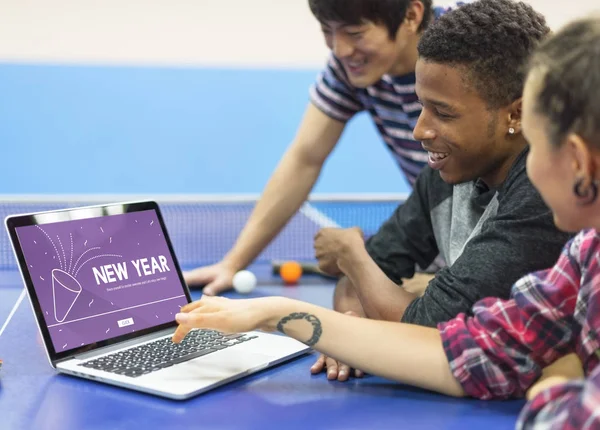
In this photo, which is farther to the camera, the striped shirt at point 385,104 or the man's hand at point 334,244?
the striped shirt at point 385,104

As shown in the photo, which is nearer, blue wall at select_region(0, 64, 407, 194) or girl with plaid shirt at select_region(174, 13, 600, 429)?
girl with plaid shirt at select_region(174, 13, 600, 429)

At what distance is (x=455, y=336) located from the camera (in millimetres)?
1261

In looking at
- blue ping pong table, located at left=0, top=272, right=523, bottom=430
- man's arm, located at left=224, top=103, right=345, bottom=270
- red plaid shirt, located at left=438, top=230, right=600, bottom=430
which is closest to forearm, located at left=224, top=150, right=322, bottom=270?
man's arm, located at left=224, top=103, right=345, bottom=270

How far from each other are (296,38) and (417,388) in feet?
13.2

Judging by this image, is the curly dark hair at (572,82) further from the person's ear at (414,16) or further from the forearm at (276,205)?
the forearm at (276,205)

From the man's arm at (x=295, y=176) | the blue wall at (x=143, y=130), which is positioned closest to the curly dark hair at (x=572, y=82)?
the man's arm at (x=295, y=176)

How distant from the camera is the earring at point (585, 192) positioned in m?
0.97

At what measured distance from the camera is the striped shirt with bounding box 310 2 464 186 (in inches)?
88.0

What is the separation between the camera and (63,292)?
1.45 metres

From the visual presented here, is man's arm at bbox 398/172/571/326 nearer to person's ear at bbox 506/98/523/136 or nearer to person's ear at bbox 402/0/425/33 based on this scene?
person's ear at bbox 506/98/523/136

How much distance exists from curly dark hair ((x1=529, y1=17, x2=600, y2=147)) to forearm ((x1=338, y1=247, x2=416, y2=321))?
681 millimetres

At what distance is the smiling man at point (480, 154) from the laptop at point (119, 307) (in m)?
0.19

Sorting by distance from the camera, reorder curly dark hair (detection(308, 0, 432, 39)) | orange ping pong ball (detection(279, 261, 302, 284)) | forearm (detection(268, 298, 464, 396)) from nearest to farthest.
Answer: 1. forearm (detection(268, 298, 464, 396))
2. curly dark hair (detection(308, 0, 432, 39))
3. orange ping pong ball (detection(279, 261, 302, 284))

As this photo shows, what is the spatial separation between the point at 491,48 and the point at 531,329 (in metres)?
0.52
